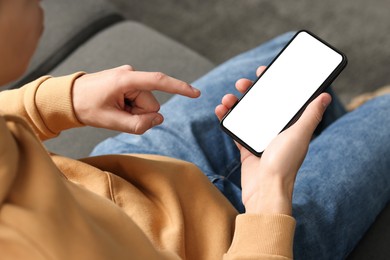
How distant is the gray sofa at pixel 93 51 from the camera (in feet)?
3.50

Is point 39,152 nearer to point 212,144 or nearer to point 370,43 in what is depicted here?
point 212,144

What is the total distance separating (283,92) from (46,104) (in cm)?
33

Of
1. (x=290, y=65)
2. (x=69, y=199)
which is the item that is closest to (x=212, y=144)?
(x=290, y=65)

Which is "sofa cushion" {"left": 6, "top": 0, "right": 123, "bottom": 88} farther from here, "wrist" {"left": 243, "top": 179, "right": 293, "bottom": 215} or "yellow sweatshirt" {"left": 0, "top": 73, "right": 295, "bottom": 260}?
"wrist" {"left": 243, "top": 179, "right": 293, "bottom": 215}

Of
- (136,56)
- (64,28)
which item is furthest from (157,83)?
(64,28)

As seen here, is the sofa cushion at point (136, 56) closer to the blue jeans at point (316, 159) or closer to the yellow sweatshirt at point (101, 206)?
the blue jeans at point (316, 159)

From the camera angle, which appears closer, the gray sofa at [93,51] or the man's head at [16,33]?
the man's head at [16,33]

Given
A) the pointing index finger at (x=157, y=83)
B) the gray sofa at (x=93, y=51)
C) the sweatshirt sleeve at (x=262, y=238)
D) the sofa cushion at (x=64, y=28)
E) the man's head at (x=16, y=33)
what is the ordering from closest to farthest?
the man's head at (x=16, y=33), the sweatshirt sleeve at (x=262, y=238), the pointing index finger at (x=157, y=83), the gray sofa at (x=93, y=51), the sofa cushion at (x=64, y=28)

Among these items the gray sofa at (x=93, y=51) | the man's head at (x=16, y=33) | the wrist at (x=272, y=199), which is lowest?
the gray sofa at (x=93, y=51)

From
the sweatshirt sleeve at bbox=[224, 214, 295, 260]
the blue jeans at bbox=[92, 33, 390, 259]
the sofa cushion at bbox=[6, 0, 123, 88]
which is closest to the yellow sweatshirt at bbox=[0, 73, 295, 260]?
the sweatshirt sleeve at bbox=[224, 214, 295, 260]

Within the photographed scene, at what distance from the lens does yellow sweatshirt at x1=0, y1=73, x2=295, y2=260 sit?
48cm

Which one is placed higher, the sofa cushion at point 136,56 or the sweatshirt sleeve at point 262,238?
the sweatshirt sleeve at point 262,238

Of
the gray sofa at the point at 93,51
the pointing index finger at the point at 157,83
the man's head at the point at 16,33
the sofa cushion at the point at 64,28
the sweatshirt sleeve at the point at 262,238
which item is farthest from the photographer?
the sofa cushion at the point at 64,28

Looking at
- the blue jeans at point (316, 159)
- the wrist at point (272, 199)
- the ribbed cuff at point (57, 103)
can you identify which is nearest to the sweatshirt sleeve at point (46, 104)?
the ribbed cuff at point (57, 103)
